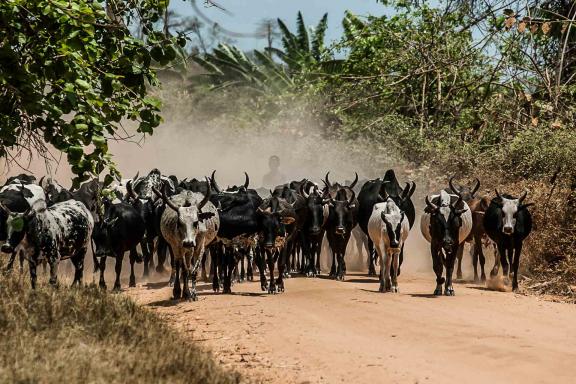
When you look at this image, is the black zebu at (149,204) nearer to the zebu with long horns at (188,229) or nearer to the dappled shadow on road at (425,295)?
the zebu with long horns at (188,229)

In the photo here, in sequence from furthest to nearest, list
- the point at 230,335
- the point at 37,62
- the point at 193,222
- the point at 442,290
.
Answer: the point at 442,290 → the point at 193,222 → the point at 230,335 → the point at 37,62

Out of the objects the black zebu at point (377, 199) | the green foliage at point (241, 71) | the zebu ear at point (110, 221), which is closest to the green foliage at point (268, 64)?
the green foliage at point (241, 71)

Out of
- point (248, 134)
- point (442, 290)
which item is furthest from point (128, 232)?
point (248, 134)

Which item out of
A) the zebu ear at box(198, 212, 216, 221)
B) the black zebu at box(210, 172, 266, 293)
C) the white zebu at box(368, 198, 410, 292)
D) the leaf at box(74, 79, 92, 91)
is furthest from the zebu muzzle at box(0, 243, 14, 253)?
the white zebu at box(368, 198, 410, 292)

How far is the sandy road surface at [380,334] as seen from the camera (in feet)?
27.0

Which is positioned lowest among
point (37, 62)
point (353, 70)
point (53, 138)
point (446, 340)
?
point (446, 340)

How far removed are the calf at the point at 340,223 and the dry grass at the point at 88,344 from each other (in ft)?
23.2

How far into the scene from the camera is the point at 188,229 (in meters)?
12.8

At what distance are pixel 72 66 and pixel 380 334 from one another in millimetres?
4508

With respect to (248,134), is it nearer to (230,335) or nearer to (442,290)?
(442,290)

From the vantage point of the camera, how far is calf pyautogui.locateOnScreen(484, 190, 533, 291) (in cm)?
1532

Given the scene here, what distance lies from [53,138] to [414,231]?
15.9 metres

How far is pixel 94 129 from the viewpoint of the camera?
371 inches

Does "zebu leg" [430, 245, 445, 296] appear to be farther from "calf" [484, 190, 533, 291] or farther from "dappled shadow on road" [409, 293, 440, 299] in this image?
"calf" [484, 190, 533, 291]
